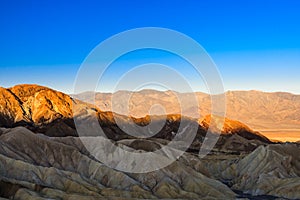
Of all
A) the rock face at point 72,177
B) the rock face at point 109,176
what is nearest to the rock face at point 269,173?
the rock face at point 109,176

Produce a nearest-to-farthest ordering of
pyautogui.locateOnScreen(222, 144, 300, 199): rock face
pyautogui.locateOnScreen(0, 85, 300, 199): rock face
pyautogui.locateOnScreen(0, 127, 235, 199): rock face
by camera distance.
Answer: pyautogui.locateOnScreen(0, 127, 235, 199): rock face → pyautogui.locateOnScreen(0, 85, 300, 199): rock face → pyautogui.locateOnScreen(222, 144, 300, 199): rock face

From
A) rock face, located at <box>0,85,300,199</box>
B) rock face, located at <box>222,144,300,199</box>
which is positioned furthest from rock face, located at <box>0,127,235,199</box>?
rock face, located at <box>222,144,300,199</box>

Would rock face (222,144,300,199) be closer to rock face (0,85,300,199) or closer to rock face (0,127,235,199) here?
rock face (0,85,300,199)

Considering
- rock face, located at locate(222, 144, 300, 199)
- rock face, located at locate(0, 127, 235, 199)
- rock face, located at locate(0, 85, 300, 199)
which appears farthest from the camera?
rock face, located at locate(222, 144, 300, 199)

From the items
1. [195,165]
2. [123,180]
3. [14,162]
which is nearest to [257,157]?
[195,165]

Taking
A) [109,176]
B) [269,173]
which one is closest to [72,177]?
[109,176]

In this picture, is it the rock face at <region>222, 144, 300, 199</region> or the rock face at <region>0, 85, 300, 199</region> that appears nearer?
the rock face at <region>0, 85, 300, 199</region>

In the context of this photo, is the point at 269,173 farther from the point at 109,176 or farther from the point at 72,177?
the point at 72,177

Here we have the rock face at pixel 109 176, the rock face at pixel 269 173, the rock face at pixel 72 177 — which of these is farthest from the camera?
the rock face at pixel 269 173

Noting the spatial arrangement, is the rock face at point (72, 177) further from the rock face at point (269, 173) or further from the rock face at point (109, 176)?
the rock face at point (269, 173)

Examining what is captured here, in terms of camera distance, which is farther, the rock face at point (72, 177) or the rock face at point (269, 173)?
the rock face at point (269, 173)

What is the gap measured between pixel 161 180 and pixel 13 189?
51692 millimetres

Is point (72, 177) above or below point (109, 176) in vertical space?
above

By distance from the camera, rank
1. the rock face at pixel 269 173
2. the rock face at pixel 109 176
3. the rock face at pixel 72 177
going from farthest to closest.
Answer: the rock face at pixel 269 173
the rock face at pixel 109 176
the rock face at pixel 72 177
